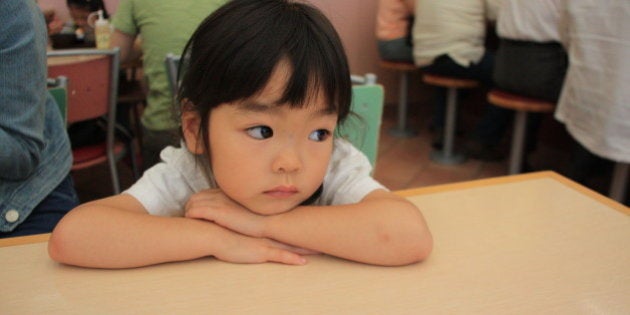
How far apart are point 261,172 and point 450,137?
2.59 metres

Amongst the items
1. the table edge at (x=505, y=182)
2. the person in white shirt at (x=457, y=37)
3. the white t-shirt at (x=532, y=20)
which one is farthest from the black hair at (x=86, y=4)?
the table edge at (x=505, y=182)

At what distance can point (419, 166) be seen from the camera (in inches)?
118

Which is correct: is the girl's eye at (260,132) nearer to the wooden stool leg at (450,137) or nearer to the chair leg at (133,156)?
the chair leg at (133,156)

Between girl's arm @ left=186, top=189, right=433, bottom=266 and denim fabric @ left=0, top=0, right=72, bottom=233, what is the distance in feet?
1.31

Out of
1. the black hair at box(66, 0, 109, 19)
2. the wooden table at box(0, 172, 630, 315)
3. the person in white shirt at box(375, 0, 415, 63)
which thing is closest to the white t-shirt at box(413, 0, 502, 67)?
the person in white shirt at box(375, 0, 415, 63)

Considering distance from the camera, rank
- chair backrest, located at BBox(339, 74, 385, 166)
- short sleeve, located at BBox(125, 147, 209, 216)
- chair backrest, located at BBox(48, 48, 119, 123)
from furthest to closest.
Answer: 1. chair backrest, located at BBox(48, 48, 119, 123)
2. chair backrest, located at BBox(339, 74, 385, 166)
3. short sleeve, located at BBox(125, 147, 209, 216)

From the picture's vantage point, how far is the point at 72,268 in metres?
0.60

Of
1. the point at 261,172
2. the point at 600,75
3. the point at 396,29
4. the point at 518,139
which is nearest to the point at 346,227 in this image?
the point at 261,172

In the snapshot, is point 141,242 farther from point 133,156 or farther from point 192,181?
point 133,156

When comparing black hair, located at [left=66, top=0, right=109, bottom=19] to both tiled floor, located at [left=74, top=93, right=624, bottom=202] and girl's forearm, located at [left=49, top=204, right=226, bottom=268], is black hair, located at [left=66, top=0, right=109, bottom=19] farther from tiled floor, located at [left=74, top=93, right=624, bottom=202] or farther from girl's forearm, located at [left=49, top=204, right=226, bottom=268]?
→ girl's forearm, located at [left=49, top=204, right=226, bottom=268]

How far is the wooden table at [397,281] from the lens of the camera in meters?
0.53

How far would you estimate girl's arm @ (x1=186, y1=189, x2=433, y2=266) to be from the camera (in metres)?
0.62

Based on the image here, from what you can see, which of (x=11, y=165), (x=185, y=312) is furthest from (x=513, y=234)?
(x=11, y=165)

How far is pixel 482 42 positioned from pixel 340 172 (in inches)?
87.0
